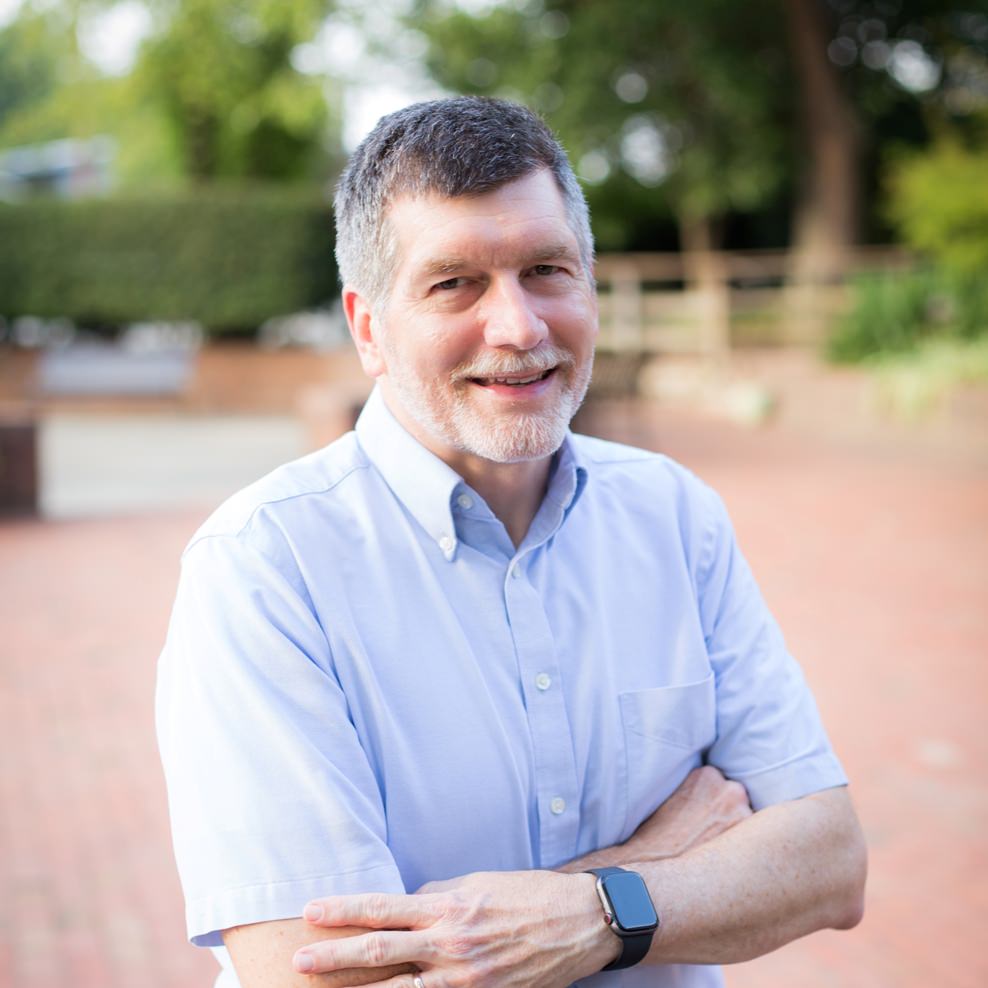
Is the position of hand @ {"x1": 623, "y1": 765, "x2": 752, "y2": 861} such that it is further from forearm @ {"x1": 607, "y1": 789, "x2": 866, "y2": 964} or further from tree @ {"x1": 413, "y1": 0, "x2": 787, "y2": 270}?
tree @ {"x1": 413, "y1": 0, "x2": 787, "y2": 270}

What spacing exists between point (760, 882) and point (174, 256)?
19.3m

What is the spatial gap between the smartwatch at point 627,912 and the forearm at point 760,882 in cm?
3

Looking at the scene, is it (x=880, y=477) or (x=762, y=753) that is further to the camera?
(x=880, y=477)

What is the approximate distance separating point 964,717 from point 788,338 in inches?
565

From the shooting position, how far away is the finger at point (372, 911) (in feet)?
4.99

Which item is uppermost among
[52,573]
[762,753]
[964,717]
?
[762,753]

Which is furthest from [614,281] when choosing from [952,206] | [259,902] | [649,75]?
[259,902]

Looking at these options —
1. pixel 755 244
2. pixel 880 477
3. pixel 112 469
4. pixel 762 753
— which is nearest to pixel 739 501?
pixel 880 477

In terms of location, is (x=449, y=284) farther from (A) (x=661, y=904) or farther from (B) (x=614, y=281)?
(B) (x=614, y=281)

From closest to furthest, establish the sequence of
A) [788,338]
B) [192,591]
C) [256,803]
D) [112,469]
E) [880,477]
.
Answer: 1. [256,803]
2. [192,591]
3. [880,477]
4. [112,469]
5. [788,338]

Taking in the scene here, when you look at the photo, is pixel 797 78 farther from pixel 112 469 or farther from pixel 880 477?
pixel 112 469

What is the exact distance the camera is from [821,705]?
225 inches

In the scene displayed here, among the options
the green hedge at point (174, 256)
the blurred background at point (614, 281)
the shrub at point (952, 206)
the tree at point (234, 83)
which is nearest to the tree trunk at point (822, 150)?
the blurred background at point (614, 281)

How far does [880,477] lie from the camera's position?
12.2m
